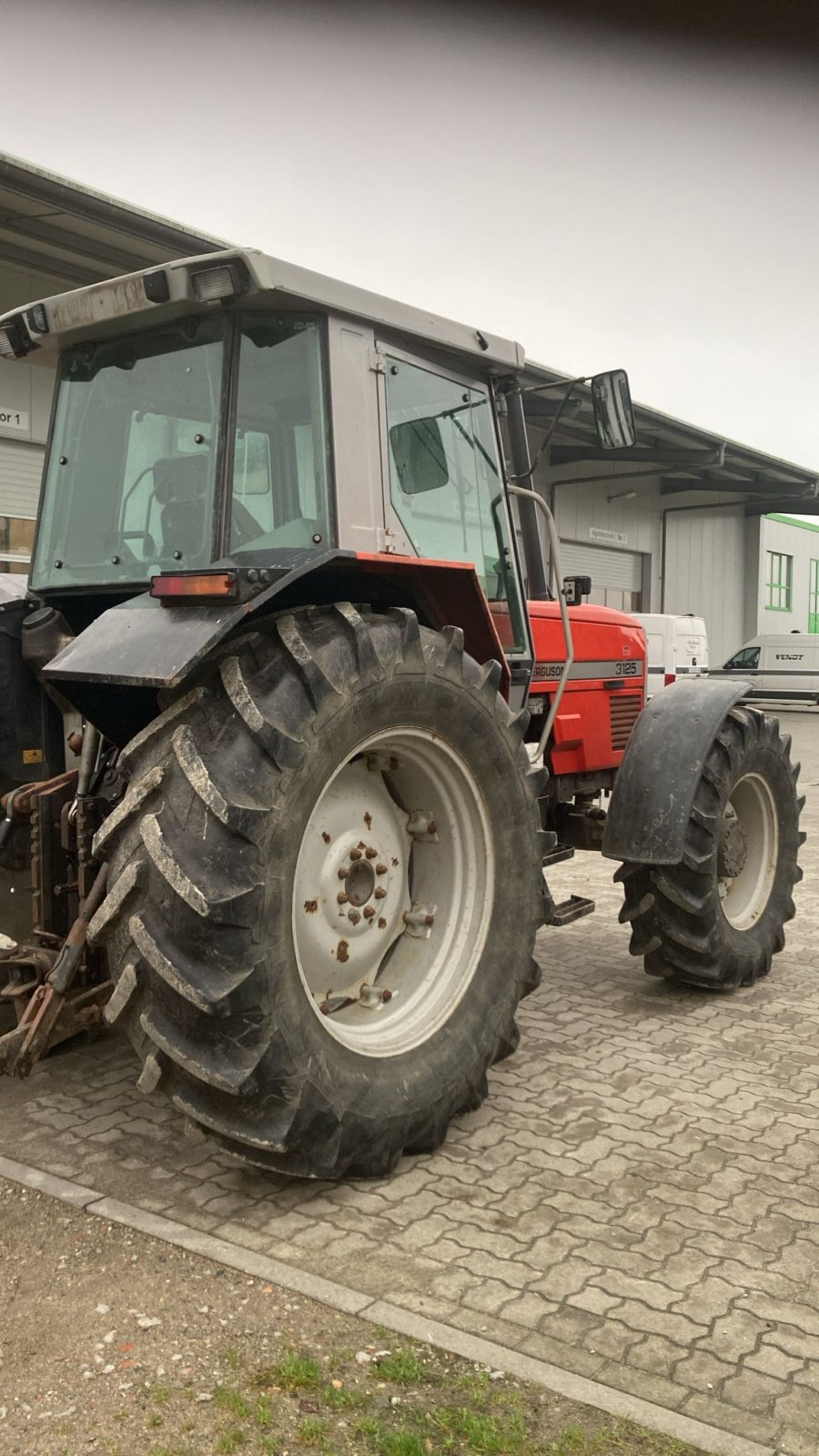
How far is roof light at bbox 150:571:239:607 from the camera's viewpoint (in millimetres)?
2879

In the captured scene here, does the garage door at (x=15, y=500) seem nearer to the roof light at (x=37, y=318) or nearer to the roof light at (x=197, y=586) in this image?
the roof light at (x=37, y=318)

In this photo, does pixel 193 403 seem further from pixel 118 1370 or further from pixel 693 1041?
pixel 693 1041

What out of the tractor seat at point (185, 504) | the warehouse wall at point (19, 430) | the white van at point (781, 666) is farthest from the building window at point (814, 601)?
the tractor seat at point (185, 504)

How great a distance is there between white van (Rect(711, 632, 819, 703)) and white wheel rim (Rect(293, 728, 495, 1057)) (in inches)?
939

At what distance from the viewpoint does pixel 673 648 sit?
2181 cm

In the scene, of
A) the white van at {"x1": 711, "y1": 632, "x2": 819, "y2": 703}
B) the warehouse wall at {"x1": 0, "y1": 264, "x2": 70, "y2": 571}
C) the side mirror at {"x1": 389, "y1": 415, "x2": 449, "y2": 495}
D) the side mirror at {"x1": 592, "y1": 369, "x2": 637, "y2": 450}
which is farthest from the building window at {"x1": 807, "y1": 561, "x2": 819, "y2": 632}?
the side mirror at {"x1": 389, "y1": 415, "x2": 449, "y2": 495}

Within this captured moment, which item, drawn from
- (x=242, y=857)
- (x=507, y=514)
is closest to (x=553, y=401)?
(x=507, y=514)

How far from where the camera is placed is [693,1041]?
4.49 meters

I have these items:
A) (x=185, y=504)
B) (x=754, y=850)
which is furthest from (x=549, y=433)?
→ (x=754, y=850)

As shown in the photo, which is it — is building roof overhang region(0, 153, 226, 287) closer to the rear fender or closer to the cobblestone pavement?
the rear fender

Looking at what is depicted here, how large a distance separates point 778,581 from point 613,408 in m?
30.7

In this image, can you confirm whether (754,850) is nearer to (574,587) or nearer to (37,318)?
(574,587)

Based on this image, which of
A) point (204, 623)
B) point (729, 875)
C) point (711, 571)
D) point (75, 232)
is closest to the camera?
point (204, 623)

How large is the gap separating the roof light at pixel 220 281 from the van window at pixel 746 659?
25908 millimetres
